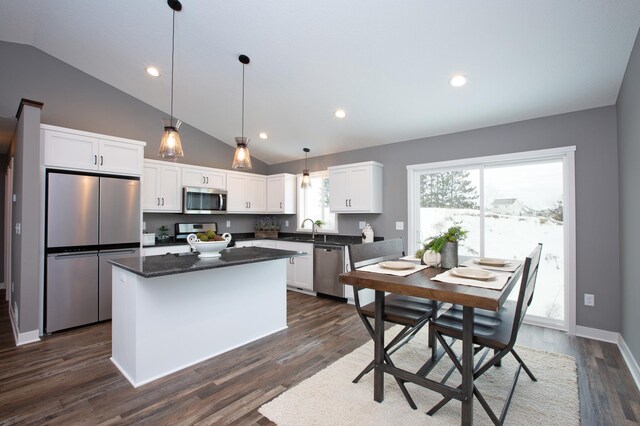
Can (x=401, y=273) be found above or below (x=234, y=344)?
above

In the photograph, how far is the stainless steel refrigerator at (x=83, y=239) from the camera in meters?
3.17

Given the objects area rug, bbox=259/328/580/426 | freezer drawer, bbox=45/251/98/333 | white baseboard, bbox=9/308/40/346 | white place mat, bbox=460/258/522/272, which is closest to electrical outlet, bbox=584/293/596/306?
area rug, bbox=259/328/580/426

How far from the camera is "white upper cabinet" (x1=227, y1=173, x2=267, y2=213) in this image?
5.32 m

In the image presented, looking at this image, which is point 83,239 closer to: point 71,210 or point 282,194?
point 71,210

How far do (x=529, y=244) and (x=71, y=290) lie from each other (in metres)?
5.19

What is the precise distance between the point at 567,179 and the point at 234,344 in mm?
3799

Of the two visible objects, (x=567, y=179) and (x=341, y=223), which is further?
(x=341, y=223)

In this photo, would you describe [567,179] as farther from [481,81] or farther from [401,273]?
[401,273]

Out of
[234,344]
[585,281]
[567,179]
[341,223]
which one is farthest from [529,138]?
[234,344]

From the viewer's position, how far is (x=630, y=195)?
245cm

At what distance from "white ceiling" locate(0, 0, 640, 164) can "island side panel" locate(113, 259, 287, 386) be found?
2.12 m

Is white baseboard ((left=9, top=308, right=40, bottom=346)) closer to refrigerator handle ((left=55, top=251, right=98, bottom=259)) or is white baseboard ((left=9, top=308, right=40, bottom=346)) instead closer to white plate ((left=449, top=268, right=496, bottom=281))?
refrigerator handle ((left=55, top=251, right=98, bottom=259))

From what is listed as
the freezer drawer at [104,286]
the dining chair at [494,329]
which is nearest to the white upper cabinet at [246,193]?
the freezer drawer at [104,286]

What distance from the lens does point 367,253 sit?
2459 millimetres
